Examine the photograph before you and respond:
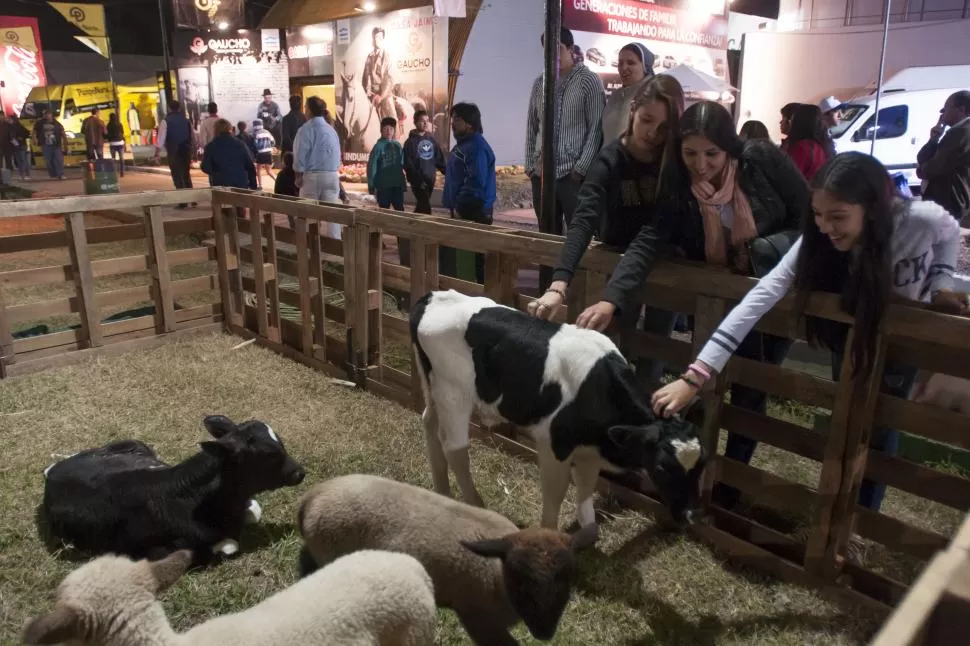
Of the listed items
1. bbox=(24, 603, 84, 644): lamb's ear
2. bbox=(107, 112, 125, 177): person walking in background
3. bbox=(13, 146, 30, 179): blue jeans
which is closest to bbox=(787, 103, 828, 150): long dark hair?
bbox=(24, 603, 84, 644): lamb's ear

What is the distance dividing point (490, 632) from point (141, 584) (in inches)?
44.0

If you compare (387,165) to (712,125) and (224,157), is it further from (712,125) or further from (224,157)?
(712,125)

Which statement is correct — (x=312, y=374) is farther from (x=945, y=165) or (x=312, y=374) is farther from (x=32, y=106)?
(x=32, y=106)

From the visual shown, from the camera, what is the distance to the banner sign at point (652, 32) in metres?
8.23

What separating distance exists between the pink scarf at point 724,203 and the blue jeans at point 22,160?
20.9m

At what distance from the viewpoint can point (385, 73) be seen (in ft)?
39.5

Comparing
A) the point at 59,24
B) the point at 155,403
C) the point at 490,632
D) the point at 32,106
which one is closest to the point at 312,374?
the point at 155,403

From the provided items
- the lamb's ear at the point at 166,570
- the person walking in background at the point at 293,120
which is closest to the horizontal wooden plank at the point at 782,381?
the lamb's ear at the point at 166,570

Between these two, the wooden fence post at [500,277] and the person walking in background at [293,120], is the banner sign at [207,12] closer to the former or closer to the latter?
the person walking in background at [293,120]

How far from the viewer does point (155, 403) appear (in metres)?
4.95

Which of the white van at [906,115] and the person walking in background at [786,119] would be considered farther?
the person walking in background at [786,119]

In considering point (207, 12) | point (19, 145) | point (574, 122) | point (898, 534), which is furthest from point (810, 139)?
point (19, 145)

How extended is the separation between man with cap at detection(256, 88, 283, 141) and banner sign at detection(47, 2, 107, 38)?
6.07m

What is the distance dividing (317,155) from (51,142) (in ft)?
48.0
